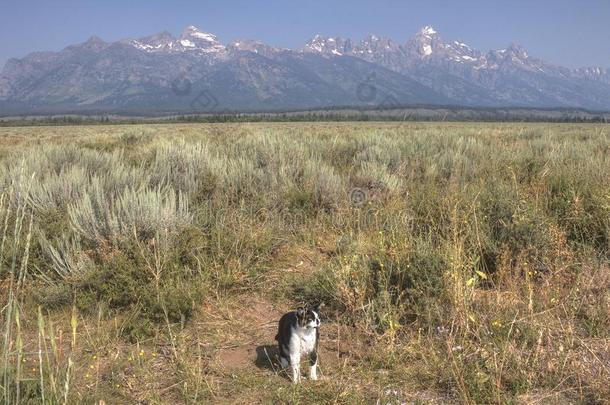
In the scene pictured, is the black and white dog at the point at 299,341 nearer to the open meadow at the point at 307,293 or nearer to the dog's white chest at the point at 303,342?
the dog's white chest at the point at 303,342

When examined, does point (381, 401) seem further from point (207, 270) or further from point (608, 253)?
point (608, 253)

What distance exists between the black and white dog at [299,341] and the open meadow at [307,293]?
0.11 m

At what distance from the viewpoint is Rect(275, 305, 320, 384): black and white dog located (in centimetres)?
311

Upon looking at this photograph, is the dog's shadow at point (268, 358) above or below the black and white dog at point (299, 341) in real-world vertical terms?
below

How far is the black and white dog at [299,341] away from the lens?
10.2 feet

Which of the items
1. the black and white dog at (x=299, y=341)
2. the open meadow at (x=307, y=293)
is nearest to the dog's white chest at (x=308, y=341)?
the black and white dog at (x=299, y=341)

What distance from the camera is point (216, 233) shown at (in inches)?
200

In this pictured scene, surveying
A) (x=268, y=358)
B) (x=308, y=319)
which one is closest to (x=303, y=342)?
(x=308, y=319)

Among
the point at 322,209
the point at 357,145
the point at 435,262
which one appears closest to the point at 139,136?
the point at 357,145

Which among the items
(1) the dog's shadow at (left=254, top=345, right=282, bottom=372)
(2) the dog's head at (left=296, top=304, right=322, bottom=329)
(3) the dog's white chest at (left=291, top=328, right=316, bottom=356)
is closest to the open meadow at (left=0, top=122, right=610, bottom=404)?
(1) the dog's shadow at (left=254, top=345, right=282, bottom=372)

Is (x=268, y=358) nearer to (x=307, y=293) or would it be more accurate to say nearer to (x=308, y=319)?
(x=308, y=319)

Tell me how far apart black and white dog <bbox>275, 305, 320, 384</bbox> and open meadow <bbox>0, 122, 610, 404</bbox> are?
114mm

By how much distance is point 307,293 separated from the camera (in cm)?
432

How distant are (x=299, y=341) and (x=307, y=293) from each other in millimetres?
1166
